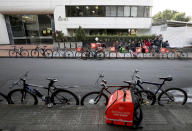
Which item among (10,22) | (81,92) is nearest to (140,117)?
(81,92)

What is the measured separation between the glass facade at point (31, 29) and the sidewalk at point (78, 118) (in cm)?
1885

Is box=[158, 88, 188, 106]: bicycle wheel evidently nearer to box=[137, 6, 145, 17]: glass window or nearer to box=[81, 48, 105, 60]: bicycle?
box=[81, 48, 105, 60]: bicycle

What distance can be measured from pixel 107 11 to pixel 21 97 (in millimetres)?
19585

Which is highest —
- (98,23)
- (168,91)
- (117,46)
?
(98,23)

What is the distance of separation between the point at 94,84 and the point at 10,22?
20.7 m

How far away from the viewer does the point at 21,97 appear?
4.06 m

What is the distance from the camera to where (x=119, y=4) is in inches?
798

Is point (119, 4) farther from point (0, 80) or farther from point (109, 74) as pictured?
point (0, 80)

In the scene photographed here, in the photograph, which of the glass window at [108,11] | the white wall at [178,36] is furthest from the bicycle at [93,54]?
the glass window at [108,11]

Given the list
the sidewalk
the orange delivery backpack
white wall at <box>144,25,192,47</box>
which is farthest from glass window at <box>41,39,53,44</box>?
the orange delivery backpack

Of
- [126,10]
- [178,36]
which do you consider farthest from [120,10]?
[178,36]

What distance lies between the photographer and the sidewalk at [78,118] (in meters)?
3.00

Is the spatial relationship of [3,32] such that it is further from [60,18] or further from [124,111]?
[124,111]

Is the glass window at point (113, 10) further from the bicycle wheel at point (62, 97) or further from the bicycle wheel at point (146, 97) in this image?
the bicycle wheel at point (62, 97)
